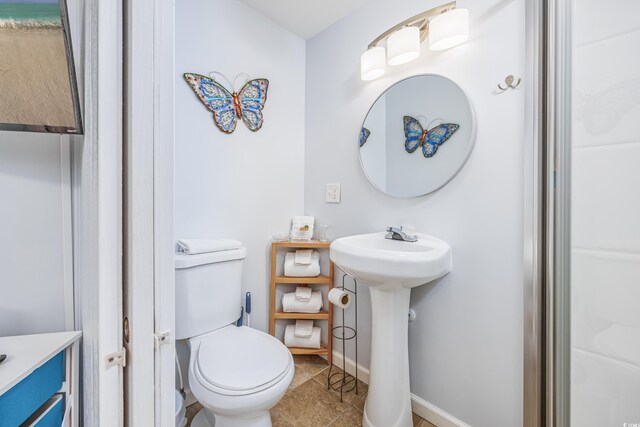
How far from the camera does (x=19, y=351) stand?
0.58 meters

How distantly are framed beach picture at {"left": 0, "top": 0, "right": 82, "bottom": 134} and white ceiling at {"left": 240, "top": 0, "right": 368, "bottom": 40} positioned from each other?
1357 millimetres

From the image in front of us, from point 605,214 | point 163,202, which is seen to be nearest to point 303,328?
point 163,202

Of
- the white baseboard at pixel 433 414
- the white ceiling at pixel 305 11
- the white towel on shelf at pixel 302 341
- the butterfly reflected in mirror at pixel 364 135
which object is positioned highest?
the white ceiling at pixel 305 11

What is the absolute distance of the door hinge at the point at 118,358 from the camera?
0.52 m

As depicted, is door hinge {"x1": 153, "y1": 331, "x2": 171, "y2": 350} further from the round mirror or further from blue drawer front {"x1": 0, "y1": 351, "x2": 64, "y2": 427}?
the round mirror

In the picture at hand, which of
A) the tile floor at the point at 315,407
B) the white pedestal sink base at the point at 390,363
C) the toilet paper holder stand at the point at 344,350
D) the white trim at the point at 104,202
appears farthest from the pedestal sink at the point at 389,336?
the white trim at the point at 104,202

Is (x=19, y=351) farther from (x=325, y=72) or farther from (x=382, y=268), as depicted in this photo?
(x=325, y=72)

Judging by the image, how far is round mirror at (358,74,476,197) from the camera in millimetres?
1241

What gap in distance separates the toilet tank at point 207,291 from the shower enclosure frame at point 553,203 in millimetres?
1311

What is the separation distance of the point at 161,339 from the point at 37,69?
0.68 m

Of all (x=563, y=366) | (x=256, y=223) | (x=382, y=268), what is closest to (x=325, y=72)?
(x=256, y=223)

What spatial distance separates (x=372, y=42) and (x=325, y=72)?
409 mm

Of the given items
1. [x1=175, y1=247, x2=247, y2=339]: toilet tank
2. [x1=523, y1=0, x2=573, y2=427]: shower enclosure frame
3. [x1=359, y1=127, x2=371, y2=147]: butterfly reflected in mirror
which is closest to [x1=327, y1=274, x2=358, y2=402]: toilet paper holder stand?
[x1=175, y1=247, x2=247, y2=339]: toilet tank

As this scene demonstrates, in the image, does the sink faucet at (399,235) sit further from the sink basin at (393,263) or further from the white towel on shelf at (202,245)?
the white towel on shelf at (202,245)
